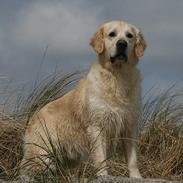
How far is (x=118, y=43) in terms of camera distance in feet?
22.3

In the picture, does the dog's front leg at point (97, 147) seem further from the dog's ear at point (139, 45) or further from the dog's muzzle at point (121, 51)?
the dog's ear at point (139, 45)

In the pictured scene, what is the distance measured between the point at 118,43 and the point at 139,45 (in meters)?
0.41

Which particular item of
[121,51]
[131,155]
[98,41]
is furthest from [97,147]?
[98,41]

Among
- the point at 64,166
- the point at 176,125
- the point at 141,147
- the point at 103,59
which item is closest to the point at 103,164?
the point at 64,166

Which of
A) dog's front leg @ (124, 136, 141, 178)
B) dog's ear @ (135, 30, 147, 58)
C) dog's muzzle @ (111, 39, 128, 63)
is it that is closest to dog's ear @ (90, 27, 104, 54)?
dog's muzzle @ (111, 39, 128, 63)

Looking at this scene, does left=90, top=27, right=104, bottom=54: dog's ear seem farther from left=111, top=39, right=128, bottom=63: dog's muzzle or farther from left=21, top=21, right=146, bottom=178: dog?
left=111, top=39, right=128, bottom=63: dog's muzzle

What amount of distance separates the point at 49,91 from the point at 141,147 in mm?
1630

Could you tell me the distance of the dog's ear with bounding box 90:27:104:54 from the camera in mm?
7051

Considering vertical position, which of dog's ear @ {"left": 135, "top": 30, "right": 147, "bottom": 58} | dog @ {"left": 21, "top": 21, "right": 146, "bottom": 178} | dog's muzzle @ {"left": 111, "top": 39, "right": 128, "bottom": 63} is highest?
dog's ear @ {"left": 135, "top": 30, "right": 147, "bottom": 58}

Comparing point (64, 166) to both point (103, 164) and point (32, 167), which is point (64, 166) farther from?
point (103, 164)

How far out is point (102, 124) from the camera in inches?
265

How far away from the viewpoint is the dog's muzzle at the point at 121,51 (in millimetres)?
6820

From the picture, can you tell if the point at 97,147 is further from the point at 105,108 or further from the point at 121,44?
the point at 121,44

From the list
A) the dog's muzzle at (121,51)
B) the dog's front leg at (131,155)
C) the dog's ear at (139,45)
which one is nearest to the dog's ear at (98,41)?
the dog's muzzle at (121,51)
